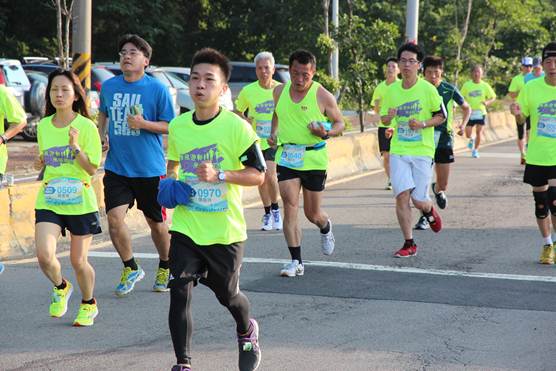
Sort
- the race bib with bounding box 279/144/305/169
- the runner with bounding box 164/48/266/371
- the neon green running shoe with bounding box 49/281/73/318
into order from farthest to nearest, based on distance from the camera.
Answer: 1. the race bib with bounding box 279/144/305/169
2. the neon green running shoe with bounding box 49/281/73/318
3. the runner with bounding box 164/48/266/371

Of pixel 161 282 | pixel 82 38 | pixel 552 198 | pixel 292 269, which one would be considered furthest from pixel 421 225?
pixel 82 38

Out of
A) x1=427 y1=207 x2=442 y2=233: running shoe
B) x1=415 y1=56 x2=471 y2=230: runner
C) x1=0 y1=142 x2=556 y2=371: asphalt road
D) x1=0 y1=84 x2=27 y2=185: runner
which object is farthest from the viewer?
x1=415 y1=56 x2=471 y2=230: runner

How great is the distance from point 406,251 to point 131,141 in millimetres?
3292

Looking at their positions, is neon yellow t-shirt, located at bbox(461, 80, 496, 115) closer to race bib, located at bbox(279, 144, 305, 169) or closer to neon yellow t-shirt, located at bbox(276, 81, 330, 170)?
neon yellow t-shirt, located at bbox(276, 81, 330, 170)

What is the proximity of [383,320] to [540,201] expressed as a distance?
3.22 m

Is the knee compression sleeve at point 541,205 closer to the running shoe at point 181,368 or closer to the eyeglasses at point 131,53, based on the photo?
the eyeglasses at point 131,53

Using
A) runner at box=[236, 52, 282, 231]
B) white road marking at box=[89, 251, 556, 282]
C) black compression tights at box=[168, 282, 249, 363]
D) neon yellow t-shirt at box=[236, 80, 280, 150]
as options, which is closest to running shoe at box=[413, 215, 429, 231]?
runner at box=[236, 52, 282, 231]

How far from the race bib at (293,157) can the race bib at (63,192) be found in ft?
8.44

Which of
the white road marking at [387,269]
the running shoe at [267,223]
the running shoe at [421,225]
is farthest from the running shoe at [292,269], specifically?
the running shoe at [421,225]

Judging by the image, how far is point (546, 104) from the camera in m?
9.88

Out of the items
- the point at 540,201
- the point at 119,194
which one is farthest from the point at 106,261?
the point at 540,201

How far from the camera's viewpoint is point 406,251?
33.9ft

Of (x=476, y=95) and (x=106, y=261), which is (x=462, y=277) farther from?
(x=476, y=95)

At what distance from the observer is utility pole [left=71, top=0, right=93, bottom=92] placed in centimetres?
1318
